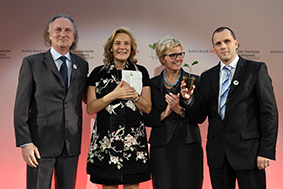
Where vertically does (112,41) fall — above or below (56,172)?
above

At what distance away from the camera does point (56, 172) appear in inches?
113

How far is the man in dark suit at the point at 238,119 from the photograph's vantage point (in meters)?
2.50

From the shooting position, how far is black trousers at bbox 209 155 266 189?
2.52 metres

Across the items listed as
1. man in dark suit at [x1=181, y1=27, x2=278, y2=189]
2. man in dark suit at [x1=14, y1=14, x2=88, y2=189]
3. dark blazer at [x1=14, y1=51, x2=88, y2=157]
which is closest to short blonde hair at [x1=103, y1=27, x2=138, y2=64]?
man in dark suit at [x1=14, y1=14, x2=88, y2=189]

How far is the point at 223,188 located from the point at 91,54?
8.21 feet

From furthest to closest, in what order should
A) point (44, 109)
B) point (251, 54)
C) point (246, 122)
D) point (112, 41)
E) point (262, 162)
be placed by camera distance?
point (251, 54), point (112, 41), point (44, 109), point (246, 122), point (262, 162)

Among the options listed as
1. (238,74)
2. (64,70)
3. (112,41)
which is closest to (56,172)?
(64,70)

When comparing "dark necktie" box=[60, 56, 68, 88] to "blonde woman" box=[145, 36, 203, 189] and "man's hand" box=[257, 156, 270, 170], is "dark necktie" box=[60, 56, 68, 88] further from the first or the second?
"man's hand" box=[257, 156, 270, 170]

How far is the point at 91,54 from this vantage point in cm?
411

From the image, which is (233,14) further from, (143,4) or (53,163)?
(53,163)

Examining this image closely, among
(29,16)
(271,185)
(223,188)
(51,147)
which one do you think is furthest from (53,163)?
(271,185)

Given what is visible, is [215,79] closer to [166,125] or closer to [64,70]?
Result: [166,125]

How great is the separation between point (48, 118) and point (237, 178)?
6.12 feet

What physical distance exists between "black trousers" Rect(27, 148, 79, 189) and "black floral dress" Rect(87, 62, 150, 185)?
21 cm
